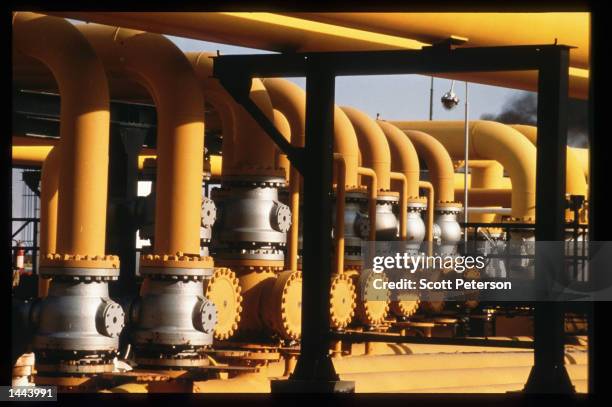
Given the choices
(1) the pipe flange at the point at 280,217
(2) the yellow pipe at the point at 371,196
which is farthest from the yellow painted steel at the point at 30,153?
(1) the pipe flange at the point at 280,217

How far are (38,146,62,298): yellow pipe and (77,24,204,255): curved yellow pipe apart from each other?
120cm

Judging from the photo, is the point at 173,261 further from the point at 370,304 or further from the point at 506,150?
the point at 506,150

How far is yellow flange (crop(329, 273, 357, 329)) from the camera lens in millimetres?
11320

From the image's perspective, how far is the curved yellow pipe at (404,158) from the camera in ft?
49.1

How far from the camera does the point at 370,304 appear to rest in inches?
505

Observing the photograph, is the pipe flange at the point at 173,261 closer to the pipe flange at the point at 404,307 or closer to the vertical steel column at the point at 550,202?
the vertical steel column at the point at 550,202

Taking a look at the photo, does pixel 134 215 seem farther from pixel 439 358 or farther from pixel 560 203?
pixel 560 203

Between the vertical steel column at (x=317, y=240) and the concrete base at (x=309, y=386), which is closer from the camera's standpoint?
the concrete base at (x=309, y=386)

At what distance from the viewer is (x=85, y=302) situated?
8531mm

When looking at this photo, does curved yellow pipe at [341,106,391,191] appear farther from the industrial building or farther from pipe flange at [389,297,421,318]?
pipe flange at [389,297,421,318]

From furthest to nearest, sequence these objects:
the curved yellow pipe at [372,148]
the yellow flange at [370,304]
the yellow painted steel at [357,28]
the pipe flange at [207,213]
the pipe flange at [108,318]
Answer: the curved yellow pipe at [372,148], the yellow flange at [370,304], the pipe flange at [207,213], the yellow painted steel at [357,28], the pipe flange at [108,318]

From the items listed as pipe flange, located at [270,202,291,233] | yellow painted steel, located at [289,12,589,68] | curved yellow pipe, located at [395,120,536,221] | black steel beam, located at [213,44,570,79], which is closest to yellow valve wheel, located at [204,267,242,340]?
pipe flange, located at [270,202,291,233]

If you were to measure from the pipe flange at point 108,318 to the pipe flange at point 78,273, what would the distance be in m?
0.18

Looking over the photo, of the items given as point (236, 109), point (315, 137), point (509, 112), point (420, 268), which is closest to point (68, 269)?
point (315, 137)
